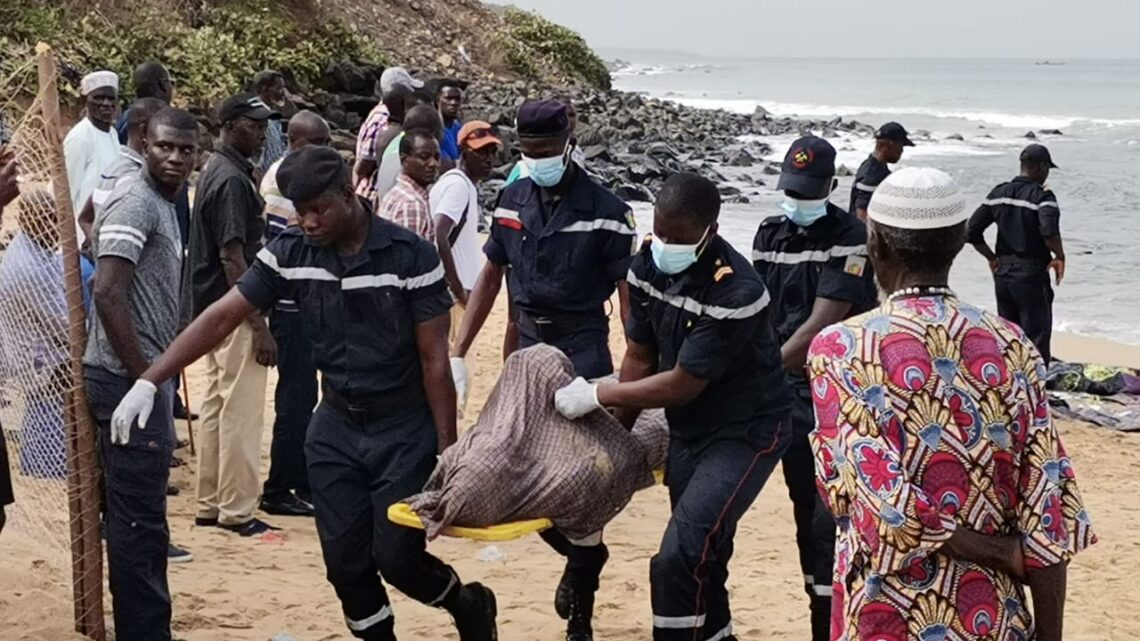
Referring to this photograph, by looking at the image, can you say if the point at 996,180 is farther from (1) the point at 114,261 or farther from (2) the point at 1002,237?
(1) the point at 114,261

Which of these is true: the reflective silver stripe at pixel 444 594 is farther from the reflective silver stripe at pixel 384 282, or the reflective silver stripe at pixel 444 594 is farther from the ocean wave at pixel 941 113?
the ocean wave at pixel 941 113

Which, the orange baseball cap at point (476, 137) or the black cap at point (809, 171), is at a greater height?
the orange baseball cap at point (476, 137)

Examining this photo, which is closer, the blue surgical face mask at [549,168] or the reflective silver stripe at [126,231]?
the reflective silver stripe at [126,231]

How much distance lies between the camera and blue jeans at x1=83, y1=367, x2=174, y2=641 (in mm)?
4762

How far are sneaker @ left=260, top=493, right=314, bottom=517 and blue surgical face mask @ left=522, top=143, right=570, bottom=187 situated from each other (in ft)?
7.42

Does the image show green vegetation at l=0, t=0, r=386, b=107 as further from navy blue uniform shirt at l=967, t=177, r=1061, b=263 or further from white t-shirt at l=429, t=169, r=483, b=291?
navy blue uniform shirt at l=967, t=177, r=1061, b=263

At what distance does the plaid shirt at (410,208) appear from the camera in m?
7.02

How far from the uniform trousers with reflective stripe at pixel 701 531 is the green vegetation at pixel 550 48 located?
114 ft

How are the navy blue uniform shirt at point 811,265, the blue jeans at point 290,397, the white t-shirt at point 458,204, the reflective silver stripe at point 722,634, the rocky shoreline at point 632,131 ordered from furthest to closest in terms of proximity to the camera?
the rocky shoreline at point 632,131
the white t-shirt at point 458,204
the blue jeans at point 290,397
the navy blue uniform shirt at point 811,265
the reflective silver stripe at point 722,634

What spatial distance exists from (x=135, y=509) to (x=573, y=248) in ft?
6.61

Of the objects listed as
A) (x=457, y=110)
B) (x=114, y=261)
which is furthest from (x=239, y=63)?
(x=114, y=261)

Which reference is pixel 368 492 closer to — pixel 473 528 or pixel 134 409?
pixel 473 528

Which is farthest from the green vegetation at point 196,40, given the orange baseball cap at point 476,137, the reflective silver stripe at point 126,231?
the reflective silver stripe at point 126,231

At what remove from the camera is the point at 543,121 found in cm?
577
